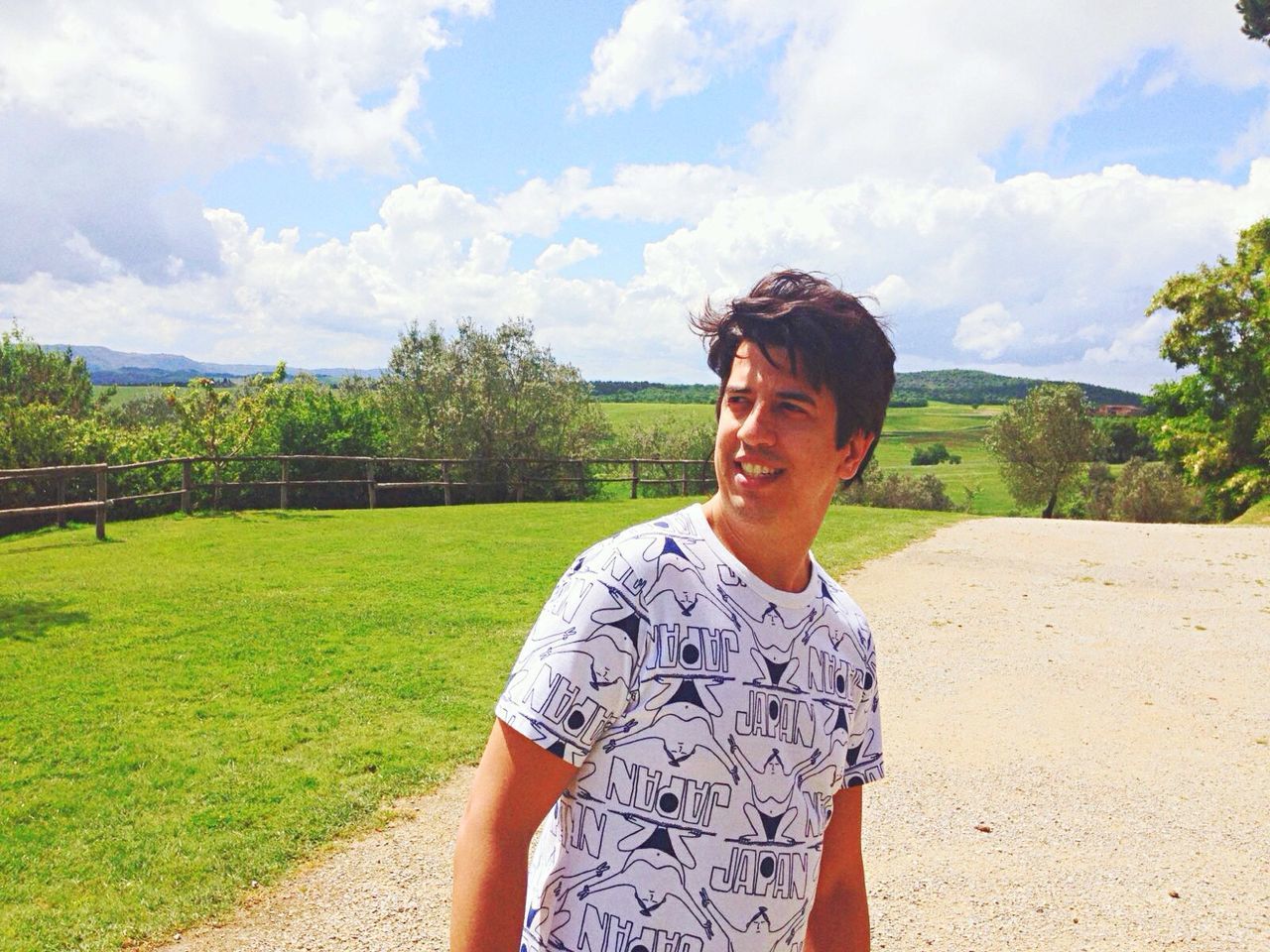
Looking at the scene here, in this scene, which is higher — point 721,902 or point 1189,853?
point 721,902

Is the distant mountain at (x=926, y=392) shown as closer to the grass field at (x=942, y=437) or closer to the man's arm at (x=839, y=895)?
the grass field at (x=942, y=437)

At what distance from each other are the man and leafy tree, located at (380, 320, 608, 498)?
27.5 meters

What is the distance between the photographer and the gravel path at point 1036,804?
4195mm

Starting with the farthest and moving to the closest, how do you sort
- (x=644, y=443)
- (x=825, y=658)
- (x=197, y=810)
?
1. (x=644, y=443)
2. (x=197, y=810)
3. (x=825, y=658)

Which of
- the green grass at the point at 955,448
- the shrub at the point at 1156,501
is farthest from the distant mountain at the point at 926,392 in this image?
the shrub at the point at 1156,501

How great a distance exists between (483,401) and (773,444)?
1201 inches

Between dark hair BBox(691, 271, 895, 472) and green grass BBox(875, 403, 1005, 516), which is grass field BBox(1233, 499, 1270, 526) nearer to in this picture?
green grass BBox(875, 403, 1005, 516)

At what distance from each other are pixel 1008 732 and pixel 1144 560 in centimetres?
1044

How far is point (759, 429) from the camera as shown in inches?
59.7

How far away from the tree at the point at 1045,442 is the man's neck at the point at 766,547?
46428mm

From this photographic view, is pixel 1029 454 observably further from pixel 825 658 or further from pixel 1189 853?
pixel 825 658

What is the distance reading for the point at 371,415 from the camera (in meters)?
28.9

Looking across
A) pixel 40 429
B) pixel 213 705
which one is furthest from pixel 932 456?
pixel 213 705

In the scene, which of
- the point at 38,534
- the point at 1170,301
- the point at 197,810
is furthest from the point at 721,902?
the point at 1170,301
